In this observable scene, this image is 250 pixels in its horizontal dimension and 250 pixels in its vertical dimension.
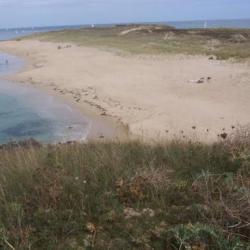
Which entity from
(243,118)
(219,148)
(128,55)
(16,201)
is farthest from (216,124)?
(128,55)

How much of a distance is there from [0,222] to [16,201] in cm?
51

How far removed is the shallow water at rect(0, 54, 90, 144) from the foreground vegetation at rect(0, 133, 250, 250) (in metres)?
6.41

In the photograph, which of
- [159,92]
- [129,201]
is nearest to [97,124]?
[159,92]

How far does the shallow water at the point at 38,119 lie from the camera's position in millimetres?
12867

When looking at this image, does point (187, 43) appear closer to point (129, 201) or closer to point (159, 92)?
point (159, 92)

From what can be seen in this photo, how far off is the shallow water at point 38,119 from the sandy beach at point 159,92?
71 centimetres

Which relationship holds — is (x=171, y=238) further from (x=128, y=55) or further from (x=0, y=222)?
(x=128, y=55)

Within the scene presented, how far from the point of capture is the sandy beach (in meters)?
12.4

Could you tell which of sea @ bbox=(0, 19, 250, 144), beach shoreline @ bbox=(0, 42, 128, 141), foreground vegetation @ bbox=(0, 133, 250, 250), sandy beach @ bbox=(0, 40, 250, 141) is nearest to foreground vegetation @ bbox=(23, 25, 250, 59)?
sandy beach @ bbox=(0, 40, 250, 141)

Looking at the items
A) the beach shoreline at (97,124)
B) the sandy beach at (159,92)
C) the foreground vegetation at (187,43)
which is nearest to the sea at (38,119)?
the beach shoreline at (97,124)

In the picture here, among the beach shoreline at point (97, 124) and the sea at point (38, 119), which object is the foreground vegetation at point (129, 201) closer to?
the beach shoreline at point (97, 124)

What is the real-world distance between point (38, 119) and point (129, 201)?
11.3m

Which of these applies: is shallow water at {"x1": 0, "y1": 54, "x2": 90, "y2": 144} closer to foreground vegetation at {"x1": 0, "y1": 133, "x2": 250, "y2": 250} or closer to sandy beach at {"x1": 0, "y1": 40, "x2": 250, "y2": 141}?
sandy beach at {"x1": 0, "y1": 40, "x2": 250, "y2": 141}

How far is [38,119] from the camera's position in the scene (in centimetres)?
1514
